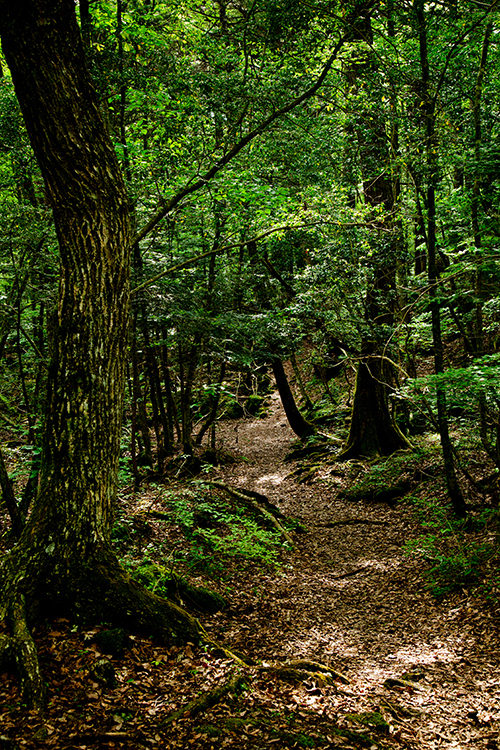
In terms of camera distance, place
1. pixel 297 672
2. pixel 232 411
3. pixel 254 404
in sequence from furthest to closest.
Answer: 1. pixel 254 404
2. pixel 232 411
3. pixel 297 672

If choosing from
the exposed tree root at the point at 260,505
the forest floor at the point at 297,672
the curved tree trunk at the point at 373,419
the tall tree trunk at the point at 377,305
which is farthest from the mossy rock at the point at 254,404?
the forest floor at the point at 297,672

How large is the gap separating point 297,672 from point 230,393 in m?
5.94

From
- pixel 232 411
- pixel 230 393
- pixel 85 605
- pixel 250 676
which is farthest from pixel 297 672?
pixel 232 411

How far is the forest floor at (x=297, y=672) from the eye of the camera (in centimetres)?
297

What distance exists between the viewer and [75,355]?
154 inches

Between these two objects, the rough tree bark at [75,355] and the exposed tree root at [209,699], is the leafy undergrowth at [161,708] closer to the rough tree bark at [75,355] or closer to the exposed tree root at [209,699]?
the exposed tree root at [209,699]

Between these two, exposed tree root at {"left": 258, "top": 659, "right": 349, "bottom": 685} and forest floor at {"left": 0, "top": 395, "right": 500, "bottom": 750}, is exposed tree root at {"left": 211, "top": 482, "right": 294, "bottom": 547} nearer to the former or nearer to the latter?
forest floor at {"left": 0, "top": 395, "right": 500, "bottom": 750}

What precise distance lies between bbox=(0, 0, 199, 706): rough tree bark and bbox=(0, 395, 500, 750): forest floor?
1.02 ft

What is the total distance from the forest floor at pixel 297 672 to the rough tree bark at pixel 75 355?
0.31m

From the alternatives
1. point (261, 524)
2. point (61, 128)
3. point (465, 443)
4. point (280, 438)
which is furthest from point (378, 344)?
point (61, 128)

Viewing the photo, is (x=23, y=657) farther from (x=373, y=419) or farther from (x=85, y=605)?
(x=373, y=419)

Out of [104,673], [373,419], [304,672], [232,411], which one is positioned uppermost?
[232,411]

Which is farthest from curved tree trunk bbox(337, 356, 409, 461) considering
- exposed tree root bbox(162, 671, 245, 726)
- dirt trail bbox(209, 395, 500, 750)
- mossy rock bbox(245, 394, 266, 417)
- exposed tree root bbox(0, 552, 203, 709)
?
mossy rock bbox(245, 394, 266, 417)

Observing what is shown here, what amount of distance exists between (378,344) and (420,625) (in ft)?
24.7
